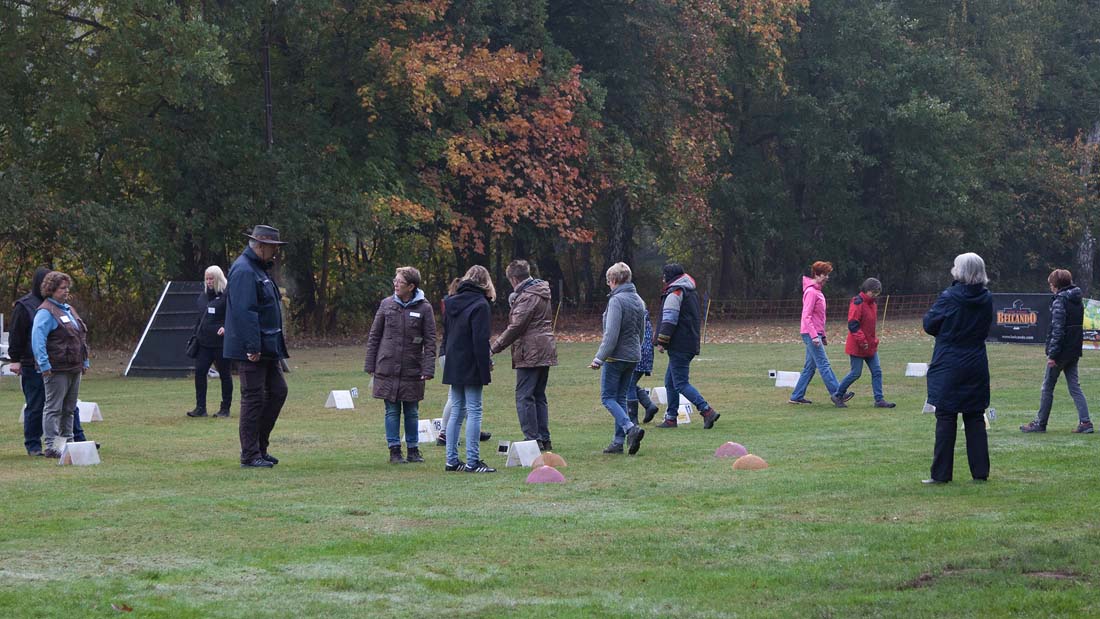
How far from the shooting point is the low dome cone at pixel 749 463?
457 inches

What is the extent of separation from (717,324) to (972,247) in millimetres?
12027

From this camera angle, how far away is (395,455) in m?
12.7

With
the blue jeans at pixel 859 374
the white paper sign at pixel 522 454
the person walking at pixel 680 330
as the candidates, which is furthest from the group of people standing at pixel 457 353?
the blue jeans at pixel 859 374

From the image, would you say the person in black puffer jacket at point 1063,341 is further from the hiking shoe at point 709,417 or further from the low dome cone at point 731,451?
the low dome cone at point 731,451

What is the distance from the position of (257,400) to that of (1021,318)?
23.9m

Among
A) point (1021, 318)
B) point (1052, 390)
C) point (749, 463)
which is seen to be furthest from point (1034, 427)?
point (1021, 318)

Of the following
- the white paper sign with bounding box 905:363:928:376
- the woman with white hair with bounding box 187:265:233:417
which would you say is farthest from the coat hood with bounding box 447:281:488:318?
the white paper sign with bounding box 905:363:928:376

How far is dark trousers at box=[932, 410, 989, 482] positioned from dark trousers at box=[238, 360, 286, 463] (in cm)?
550

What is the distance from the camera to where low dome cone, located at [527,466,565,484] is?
11.0 meters

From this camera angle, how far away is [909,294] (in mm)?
50531

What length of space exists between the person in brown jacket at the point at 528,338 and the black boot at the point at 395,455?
1.15 metres

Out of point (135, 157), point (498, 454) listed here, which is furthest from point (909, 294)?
point (498, 454)

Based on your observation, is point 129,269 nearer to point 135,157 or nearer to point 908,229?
point 135,157

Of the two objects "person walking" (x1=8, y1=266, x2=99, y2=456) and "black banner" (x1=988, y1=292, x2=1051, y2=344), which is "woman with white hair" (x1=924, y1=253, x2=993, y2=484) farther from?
"black banner" (x1=988, y1=292, x2=1051, y2=344)
